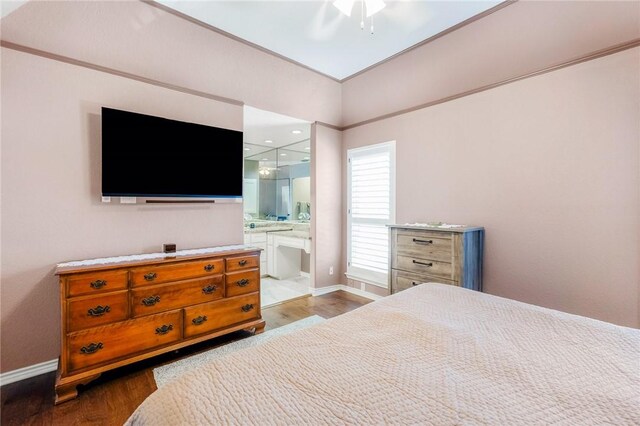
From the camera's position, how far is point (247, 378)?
3.09ft

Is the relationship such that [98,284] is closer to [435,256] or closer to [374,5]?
[435,256]

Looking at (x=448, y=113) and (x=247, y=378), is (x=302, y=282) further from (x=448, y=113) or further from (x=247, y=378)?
(x=247, y=378)

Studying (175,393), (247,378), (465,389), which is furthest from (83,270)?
(465,389)

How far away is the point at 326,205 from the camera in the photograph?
423 centimetres

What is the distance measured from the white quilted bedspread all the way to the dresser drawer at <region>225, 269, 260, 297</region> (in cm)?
165

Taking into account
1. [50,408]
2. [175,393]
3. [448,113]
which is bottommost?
[50,408]

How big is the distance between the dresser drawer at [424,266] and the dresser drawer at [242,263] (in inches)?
58.7

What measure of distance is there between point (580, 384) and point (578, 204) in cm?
198

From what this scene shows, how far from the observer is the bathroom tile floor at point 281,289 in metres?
3.99

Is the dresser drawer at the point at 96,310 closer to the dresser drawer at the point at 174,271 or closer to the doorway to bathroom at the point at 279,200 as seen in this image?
the dresser drawer at the point at 174,271

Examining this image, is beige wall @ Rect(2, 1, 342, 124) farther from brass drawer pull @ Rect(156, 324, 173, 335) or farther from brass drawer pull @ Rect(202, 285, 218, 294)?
brass drawer pull @ Rect(156, 324, 173, 335)

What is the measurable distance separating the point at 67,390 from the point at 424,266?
2.97 meters

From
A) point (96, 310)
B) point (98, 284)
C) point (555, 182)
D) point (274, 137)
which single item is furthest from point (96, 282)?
point (555, 182)

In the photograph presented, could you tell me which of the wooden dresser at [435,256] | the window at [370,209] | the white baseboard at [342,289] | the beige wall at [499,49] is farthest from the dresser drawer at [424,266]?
the beige wall at [499,49]
